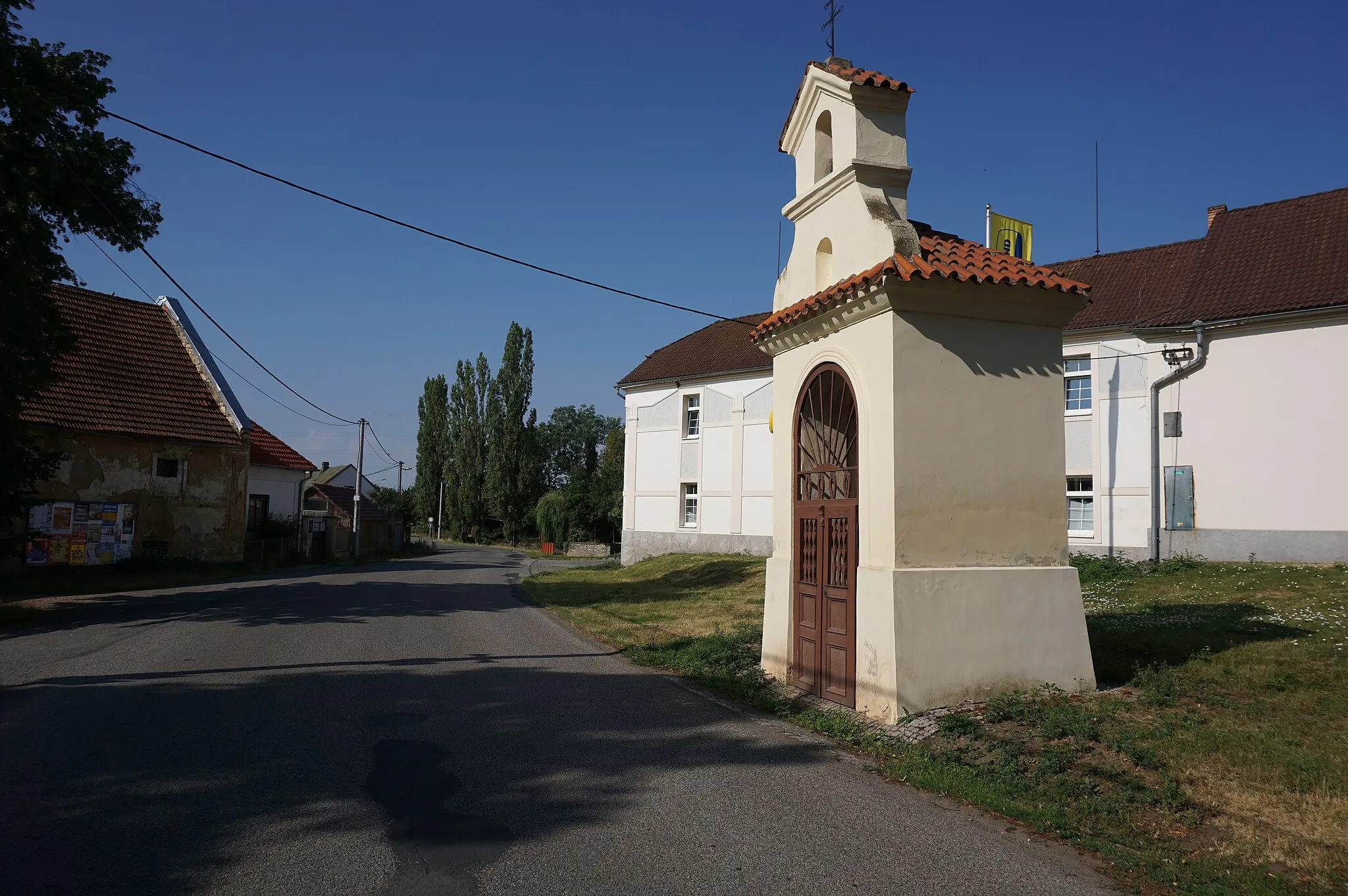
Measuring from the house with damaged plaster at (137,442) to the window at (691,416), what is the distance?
48.4 feet

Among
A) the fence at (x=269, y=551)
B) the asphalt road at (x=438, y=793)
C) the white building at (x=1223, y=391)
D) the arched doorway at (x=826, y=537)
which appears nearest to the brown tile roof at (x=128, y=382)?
the fence at (x=269, y=551)

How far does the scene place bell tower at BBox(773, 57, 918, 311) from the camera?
883cm

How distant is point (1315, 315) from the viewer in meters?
17.1

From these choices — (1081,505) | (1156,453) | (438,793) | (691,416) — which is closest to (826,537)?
(438,793)

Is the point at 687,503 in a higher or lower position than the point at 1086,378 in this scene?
lower

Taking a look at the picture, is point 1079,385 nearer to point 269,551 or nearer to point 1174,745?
point 1174,745

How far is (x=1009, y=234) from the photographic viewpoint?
2481 cm

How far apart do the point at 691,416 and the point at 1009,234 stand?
41.5 feet

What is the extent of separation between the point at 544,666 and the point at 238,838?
6024 millimetres

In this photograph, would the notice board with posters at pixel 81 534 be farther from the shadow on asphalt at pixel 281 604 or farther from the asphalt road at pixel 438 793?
the asphalt road at pixel 438 793

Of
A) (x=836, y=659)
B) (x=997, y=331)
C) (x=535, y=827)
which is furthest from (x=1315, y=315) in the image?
(x=535, y=827)

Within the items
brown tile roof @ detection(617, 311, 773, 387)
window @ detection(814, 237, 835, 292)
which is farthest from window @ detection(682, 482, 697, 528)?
window @ detection(814, 237, 835, 292)

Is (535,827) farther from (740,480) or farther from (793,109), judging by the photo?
(740,480)

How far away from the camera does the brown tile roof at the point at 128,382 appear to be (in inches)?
907
